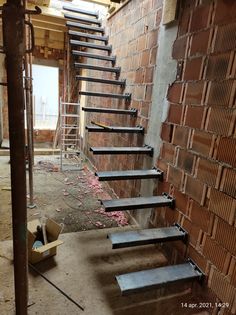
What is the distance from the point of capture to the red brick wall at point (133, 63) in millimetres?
2395

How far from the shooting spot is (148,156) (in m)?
2.37

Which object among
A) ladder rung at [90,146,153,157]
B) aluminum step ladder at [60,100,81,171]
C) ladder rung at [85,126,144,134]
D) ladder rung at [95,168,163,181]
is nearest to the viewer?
ladder rung at [95,168,163,181]

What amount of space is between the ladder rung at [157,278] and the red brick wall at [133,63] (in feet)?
3.64

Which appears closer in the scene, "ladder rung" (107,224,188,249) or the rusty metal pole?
the rusty metal pole

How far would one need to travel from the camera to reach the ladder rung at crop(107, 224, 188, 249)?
5.49 ft

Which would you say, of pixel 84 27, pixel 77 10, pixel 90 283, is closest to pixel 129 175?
pixel 90 283

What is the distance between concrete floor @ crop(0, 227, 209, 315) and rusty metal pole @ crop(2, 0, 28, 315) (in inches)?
10.6

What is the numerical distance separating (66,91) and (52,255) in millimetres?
4853

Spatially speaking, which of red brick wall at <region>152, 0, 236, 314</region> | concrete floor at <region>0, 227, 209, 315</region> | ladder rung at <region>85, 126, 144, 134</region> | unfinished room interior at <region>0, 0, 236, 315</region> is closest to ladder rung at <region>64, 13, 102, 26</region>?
unfinished room interior at <region>0, 0, 236, 315</region>

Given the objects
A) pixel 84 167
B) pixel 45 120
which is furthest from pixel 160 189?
pixel 45 120

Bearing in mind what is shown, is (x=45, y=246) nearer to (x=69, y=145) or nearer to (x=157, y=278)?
(x=157, y=278)

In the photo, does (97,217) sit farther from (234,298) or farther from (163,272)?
(234,298)

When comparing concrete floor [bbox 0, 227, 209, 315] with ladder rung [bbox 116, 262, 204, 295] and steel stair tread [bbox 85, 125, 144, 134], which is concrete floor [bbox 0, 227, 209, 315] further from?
steel stair tread [bbox 85, 125, 144, 134]

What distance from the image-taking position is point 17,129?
1106 millimetres
